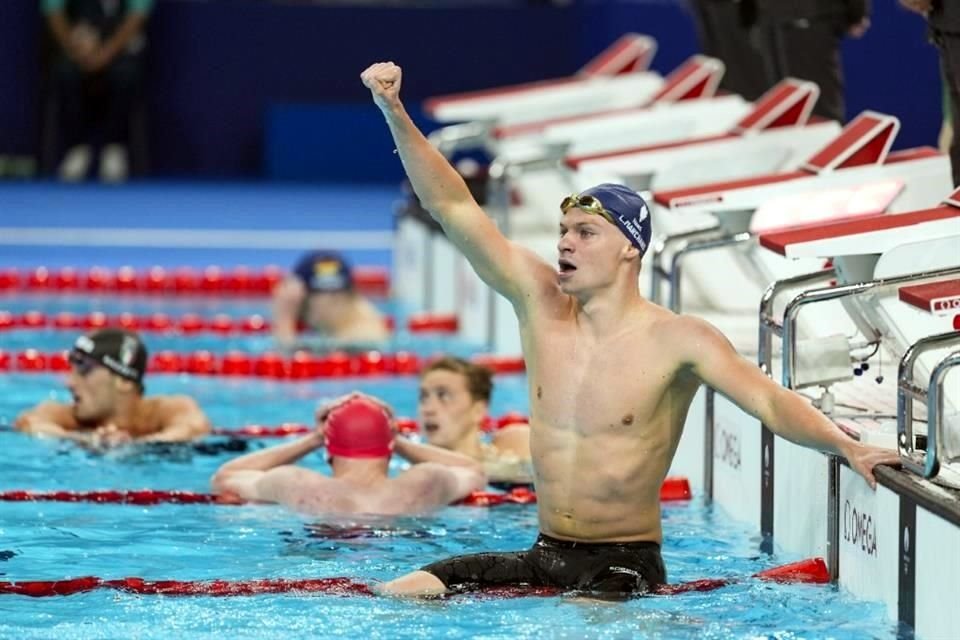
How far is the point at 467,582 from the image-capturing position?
541cm

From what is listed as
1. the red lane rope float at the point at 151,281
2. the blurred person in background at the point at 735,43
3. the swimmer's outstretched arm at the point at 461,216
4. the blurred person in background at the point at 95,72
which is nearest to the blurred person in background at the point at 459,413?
the swimmer's outstretched arm at the point at 461,216

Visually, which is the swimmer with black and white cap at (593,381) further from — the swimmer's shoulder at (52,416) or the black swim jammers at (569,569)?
the swimmer's shoulder at (52,416)

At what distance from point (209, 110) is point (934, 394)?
1501 centimetres

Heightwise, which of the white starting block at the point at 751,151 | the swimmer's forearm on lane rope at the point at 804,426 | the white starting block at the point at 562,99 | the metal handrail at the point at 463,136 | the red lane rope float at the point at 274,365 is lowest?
the swimmer's forearm on lane rope at the point at 804,426

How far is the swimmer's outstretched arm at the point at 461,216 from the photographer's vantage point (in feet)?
17.7

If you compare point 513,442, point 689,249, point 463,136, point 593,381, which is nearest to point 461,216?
point 593,381

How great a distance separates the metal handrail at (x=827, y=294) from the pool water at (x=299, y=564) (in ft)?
1.96

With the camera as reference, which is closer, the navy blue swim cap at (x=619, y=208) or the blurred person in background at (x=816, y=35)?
the navy blue swim cap at (x=619, y=208)

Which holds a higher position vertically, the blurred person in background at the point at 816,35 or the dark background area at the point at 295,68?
the dark background area at the point at 295,68

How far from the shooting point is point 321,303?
35.0 feet

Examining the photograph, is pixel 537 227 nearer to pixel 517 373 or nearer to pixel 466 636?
pixel 517 373

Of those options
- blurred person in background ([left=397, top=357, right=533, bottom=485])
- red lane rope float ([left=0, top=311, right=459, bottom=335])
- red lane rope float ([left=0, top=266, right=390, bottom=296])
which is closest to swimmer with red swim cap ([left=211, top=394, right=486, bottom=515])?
blurred person in background ([left=397, top=357, right=533, bottom=485])

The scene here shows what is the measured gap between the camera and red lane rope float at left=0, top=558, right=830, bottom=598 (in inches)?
216

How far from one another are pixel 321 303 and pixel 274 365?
720mm
